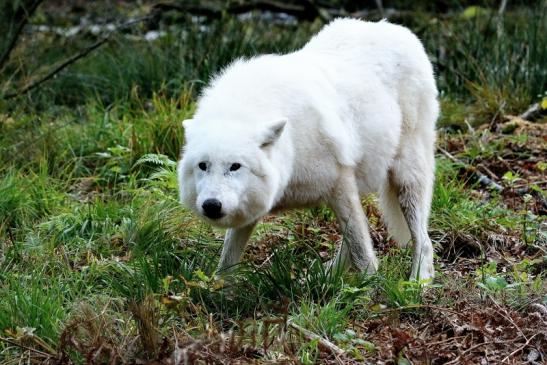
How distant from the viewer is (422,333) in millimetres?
4949

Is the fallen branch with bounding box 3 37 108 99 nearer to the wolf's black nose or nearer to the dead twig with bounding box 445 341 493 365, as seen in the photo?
the wolf's black nose

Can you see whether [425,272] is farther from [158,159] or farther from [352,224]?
[158,159]

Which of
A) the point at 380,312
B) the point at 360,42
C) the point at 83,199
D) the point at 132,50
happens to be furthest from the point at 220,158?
the point at 132,50

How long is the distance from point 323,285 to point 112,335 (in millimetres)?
1306

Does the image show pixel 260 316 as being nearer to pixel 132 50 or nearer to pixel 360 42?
pixel 360 42

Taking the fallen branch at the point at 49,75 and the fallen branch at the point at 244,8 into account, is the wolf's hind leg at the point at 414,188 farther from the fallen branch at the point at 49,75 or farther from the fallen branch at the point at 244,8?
the fallen branch at the point at 244,8

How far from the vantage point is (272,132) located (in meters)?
5.11

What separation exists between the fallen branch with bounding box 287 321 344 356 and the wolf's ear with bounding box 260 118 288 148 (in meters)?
1.02

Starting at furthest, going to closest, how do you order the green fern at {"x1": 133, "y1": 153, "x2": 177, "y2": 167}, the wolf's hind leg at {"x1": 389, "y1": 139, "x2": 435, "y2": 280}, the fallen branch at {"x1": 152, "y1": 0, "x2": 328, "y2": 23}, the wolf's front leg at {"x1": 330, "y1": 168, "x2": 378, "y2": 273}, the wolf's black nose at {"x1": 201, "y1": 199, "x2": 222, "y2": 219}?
the fallen branch at {"x1": 152, "y1": 0, "x2": 328, "y2": 23} < the green fern at {"x1": 133, "y1": 153, "x2": 177, "y2": 167} < the wolf's hind leg at {"x1": 389, "y1": 139, "x2": 435, "y2": 280} < the wolf's front leg at {"x1": 330, "y1": 168, "x2": 378, "y2": 273} < the wolf's black nose at {"x1": 201, "y1": 199, "x2": 222, "y2": 219}

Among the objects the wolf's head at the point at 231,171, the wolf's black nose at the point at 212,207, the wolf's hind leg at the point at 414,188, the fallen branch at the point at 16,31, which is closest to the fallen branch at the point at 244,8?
the fallen branch at the point at 16,31

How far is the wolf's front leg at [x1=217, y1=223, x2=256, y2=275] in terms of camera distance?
579 centimetres

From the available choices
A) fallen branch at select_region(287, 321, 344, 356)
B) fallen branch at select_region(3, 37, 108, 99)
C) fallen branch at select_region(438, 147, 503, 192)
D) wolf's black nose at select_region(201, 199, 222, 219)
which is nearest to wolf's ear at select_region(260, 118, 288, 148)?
wolf's black nose at select_region(201, 199, 222, 219)

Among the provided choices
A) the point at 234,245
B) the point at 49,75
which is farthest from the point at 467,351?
the point at 49,75

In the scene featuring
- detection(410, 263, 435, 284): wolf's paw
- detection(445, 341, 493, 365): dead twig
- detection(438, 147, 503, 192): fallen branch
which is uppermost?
detection(445, 341, 493, 365): dead twig
